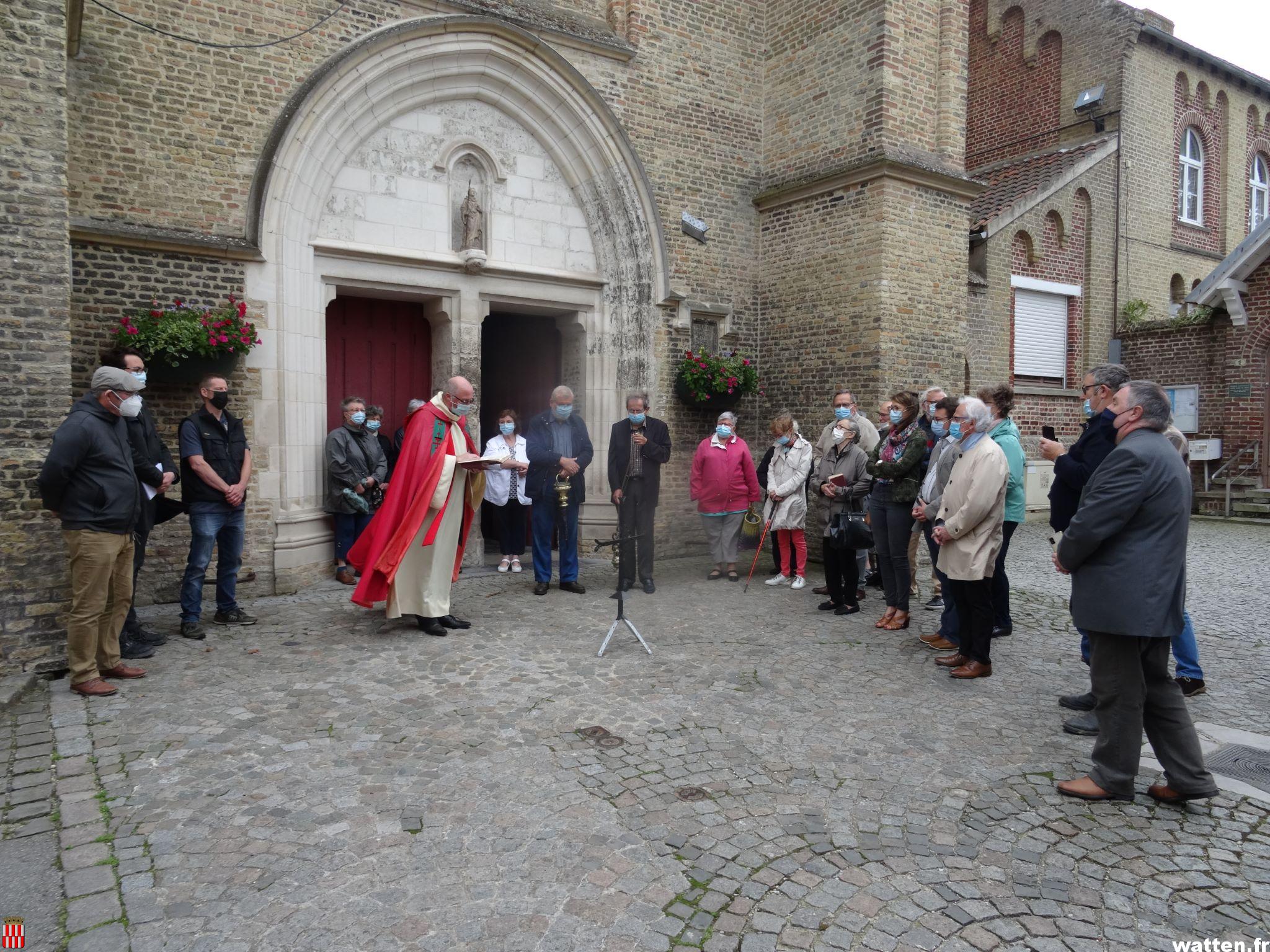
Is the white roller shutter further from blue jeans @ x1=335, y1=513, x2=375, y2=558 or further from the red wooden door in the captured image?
blue jeans @ x1=335, y1=513, x2=375, y2=558

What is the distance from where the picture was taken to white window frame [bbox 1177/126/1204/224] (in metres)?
18.3

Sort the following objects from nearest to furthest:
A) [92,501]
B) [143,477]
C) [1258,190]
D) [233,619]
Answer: [92,501] → [143,477] → [233,619] → [1258,190]

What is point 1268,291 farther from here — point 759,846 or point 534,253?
point 759,846

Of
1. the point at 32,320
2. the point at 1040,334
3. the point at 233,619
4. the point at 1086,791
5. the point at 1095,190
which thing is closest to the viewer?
the point at 1086,791

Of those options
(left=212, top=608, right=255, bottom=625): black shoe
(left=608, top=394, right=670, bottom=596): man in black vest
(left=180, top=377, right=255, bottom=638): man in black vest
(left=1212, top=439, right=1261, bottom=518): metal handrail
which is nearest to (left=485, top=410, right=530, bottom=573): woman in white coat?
(left=608, top=394, right=670, bottom=596): man in black vest

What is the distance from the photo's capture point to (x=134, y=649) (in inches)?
227

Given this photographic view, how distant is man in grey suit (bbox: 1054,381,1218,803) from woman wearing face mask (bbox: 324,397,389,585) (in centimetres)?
630

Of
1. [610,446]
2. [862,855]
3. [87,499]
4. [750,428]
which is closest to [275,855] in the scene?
[862,855]

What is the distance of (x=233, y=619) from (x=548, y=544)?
2.75 meters

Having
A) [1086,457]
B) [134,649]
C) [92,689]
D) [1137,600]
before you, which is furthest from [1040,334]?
[92,689]

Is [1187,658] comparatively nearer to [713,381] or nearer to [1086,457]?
[1086,457]

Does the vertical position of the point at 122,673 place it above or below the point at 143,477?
below

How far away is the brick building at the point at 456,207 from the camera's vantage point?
260 inches

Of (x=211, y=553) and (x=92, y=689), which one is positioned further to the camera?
(x=211, y=553)
